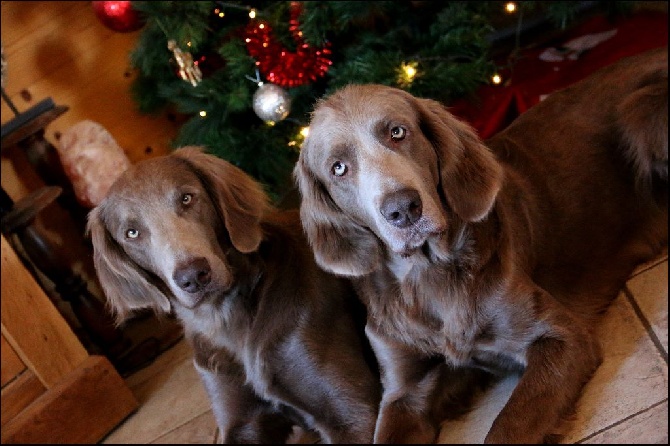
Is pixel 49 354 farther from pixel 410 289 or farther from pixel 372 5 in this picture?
pixel 372 5

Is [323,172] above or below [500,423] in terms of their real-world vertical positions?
above

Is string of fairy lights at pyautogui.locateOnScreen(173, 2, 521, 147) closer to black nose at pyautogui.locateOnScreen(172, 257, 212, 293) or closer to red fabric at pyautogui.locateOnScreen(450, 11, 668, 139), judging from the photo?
red fabric at pyautogui.locateOnScreen(450, 11, 668, 139)

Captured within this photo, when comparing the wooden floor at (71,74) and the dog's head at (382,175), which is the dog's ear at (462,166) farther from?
the wooden floor at (71,74)

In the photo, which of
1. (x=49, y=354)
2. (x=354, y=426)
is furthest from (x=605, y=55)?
(x=49, y=354)

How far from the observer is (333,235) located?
2.02 m

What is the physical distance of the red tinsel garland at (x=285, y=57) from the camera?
9.59 feet

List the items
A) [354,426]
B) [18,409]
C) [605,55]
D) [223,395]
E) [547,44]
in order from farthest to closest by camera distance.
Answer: [547,44] < [605,55] < [18,409] < [223,395] < [354,426]

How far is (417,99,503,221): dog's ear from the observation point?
6.31 feet

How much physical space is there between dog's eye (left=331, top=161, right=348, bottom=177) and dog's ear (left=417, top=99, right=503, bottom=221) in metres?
0.24

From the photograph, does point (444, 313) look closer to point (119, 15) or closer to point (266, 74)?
point (266, 74)

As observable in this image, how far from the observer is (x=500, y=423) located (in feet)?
6.07

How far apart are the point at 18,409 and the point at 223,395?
1008 mm

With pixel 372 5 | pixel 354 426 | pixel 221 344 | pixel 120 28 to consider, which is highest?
pixel 120 28

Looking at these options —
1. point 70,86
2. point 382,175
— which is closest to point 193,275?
point 382,175
